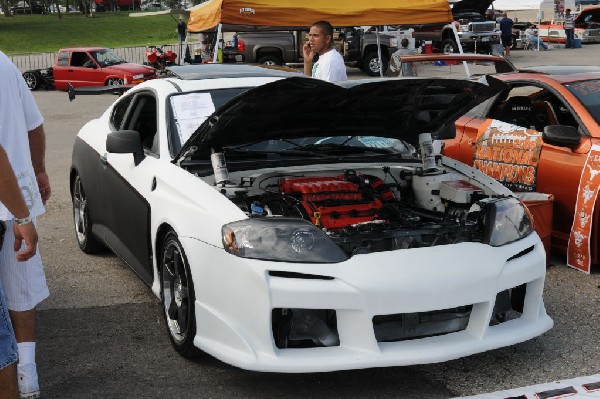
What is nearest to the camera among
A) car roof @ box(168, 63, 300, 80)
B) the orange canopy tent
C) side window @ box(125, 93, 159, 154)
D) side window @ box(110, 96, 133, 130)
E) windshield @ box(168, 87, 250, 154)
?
windshield @ box(168, 87, 250, 154)

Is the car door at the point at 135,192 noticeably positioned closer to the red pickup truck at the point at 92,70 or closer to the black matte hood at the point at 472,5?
the red pickup truck at the point at 92,70

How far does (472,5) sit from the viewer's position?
3259cm

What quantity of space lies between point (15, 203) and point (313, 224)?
152 centimetres

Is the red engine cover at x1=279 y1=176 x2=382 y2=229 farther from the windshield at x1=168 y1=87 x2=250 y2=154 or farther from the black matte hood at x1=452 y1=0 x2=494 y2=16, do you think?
the black matte hood at x1=452 y1=0 x2=494 y2=16

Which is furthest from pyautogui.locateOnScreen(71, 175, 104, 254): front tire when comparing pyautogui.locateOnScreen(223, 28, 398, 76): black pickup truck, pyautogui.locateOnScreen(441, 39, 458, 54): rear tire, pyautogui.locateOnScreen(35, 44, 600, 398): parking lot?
pyautogui.locateOnScreen(441, 39, 458, 54): rear tire

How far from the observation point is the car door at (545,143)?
6.23 m

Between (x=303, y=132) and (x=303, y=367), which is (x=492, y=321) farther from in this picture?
(x=303, y=132)

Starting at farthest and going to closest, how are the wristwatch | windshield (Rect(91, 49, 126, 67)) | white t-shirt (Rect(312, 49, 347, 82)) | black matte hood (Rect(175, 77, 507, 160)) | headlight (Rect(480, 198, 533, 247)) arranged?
windshield (Rect(91, 49, 126, 67))
white t-shirt (Rect(312, 49, 347, 82))
black matte hood (Rect(175, 77, 507, 160))
headlight (Rect(480, 198, 533, 247))
the wristwatch

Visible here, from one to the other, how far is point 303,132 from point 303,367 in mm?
1823

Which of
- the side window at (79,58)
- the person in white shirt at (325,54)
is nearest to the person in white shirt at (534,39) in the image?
the side window at (79,58)

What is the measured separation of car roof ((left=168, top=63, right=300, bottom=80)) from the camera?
5.77 meters

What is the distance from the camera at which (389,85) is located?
4613mm

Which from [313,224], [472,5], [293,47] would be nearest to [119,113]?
[313,224]

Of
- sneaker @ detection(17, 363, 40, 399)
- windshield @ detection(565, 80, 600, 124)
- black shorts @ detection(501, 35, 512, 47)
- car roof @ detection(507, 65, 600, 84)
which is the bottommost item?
black shorts @ detection(501, 35, 512, 47)
